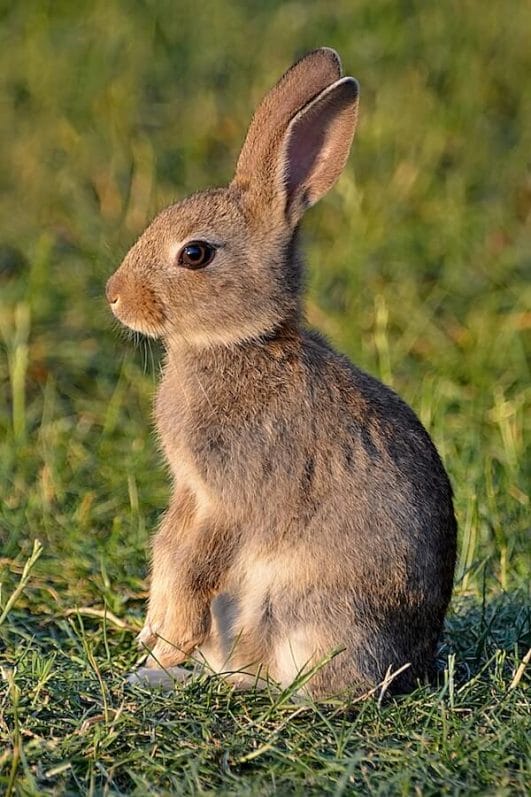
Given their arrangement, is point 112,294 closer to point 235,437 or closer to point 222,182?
point 235,437

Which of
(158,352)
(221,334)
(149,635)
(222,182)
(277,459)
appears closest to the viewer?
(277,459)

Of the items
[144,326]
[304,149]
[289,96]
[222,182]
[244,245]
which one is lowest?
[144,326]

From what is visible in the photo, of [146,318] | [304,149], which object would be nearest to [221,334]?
[146,318]

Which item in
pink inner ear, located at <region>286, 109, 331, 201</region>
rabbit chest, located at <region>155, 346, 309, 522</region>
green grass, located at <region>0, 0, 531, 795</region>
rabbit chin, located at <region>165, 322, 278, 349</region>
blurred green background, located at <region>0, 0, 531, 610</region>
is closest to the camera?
green grass, located at <region>0, 0, 531, 795</region>

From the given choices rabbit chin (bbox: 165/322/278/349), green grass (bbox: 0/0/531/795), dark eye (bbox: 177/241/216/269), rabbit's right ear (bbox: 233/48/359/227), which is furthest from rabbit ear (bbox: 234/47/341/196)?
green grass (bbox: 0/0/531/795)

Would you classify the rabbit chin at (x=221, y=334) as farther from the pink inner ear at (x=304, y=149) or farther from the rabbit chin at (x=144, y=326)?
the pink inner ear at (x=304, y=149)

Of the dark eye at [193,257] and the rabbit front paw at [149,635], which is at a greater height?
the dark eye at [193,257]

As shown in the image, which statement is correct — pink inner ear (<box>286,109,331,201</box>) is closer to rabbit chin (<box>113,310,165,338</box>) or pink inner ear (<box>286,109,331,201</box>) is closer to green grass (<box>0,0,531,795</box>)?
rabbit chin (<box>113,310,165,338</box>)

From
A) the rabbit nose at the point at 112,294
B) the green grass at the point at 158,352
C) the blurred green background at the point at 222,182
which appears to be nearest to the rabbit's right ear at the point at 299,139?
the rabbit nose at the point at 112,294
